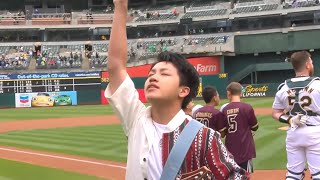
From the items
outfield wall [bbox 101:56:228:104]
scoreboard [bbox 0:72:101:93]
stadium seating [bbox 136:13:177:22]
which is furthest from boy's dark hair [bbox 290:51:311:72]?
stadium seating [bbox 136:13:177:22]

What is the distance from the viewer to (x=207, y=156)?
2.37m

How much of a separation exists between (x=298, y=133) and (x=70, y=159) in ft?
27.2

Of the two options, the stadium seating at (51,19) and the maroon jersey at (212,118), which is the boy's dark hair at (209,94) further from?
the stadium seating at (51,19)

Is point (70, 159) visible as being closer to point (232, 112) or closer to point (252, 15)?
point (232, 112)

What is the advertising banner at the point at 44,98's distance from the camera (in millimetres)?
40000

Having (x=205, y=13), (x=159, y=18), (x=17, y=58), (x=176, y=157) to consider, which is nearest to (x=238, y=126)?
(x=176, y=157)

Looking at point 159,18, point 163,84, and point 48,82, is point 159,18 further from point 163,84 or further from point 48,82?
point 163,84

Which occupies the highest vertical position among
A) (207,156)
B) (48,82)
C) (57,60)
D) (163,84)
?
(57,60)

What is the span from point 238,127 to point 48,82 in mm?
35288

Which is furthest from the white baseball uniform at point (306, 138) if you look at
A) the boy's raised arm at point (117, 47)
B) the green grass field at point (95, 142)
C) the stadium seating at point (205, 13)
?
the stadium seating at point (205, 13)

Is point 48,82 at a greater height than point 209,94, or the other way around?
point 209,94

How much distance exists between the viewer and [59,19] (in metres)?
55.2

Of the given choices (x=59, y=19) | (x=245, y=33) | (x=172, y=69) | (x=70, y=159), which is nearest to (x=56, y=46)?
(x=59, y=19)

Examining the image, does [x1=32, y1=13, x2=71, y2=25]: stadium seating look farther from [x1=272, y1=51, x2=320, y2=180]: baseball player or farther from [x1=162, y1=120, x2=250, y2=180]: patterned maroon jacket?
[x1=162, y1=120, x2=250, y2=180]: patterned maroon jacket
